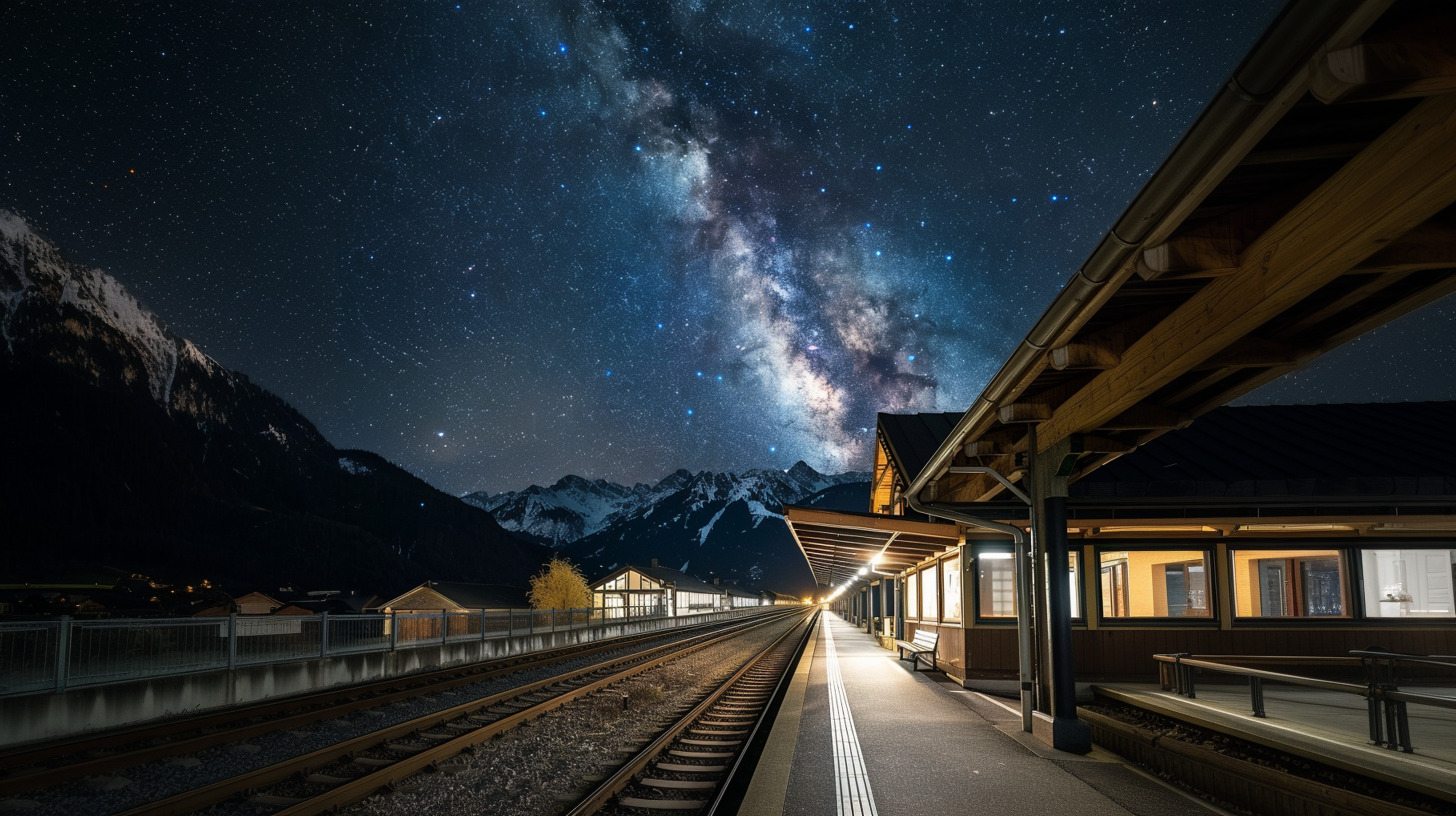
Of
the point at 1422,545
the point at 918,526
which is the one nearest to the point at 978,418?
the point at 918,526

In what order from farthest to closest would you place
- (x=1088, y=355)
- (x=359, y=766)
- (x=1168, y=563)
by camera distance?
(x=1168, y=563)
(x=359, y=766)
(x=1088, y=355)

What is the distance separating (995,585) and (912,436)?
8.64 m

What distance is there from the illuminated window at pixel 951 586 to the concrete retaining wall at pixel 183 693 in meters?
12.3

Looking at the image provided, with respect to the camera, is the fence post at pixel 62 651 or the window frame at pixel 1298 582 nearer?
the fence post at pixel 62 651

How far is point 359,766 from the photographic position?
27.7 feet

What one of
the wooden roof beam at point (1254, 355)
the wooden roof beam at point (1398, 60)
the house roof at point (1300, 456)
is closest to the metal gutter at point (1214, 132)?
the wooden roof beam at point (1398, 60)

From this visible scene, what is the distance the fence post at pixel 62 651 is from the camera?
1045 centimetres

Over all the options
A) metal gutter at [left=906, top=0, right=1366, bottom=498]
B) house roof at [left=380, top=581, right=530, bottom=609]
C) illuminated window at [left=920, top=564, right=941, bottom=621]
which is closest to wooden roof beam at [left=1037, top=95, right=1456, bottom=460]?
metal gutter at [left=906, top=0, right=1366, bottom=498]

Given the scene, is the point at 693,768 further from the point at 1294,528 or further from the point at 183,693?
the point at 1294,528

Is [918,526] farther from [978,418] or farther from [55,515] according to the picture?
[55,515]

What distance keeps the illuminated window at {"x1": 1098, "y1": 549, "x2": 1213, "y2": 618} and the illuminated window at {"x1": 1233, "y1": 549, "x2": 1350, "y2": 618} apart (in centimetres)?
55

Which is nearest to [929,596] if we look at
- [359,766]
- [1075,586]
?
[1075,586]

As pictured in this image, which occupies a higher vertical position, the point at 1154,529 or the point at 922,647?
the point at 1154,529

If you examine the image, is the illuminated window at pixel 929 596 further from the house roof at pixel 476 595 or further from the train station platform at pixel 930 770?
the house roof at pixel 476 595
